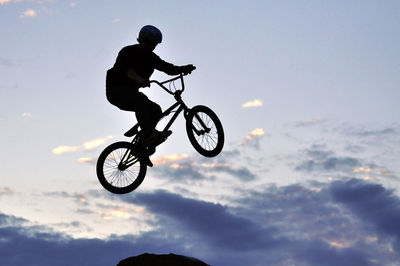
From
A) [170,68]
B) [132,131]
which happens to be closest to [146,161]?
[132,131]

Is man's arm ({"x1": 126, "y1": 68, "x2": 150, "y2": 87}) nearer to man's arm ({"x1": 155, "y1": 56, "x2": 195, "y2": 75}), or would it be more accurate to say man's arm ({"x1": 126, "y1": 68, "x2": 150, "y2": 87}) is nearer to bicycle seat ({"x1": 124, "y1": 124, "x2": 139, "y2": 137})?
man's arm ({"x1": 155, "y1": 56, "x2": 195, "y2": 75})

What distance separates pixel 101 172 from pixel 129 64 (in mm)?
2906

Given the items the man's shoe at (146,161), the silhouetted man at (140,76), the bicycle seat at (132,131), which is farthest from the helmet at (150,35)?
the man's shoe at (146,161)

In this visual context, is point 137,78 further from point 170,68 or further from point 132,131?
point 132,131

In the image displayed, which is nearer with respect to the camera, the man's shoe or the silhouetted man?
the silhouetted man

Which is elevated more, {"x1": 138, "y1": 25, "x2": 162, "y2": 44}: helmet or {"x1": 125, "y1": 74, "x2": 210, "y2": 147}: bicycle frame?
{"x1": 138, "y1": 25, "x2": 162, "y2": 44}: helmet

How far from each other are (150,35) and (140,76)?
3.31ft

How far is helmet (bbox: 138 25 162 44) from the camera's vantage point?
38.8 feet

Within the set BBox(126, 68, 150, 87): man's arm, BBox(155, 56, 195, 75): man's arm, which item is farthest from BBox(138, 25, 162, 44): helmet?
BBox(126, 68, 150, 87): man's arm

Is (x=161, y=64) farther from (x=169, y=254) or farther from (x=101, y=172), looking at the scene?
(x=169, y=254)

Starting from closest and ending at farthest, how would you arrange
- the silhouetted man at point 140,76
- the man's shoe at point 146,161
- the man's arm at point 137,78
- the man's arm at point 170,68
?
the man's arm at point 137,78 → the silhouetted man at point 140,76 → the man's arm at point 170,68 → the man's shoe at point 146,161

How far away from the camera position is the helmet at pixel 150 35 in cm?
1184

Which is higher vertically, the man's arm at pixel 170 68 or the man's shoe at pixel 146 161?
the man's arm at pixel 170 68

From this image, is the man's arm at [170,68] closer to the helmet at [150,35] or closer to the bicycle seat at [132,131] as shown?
the helmet at [150,35]
